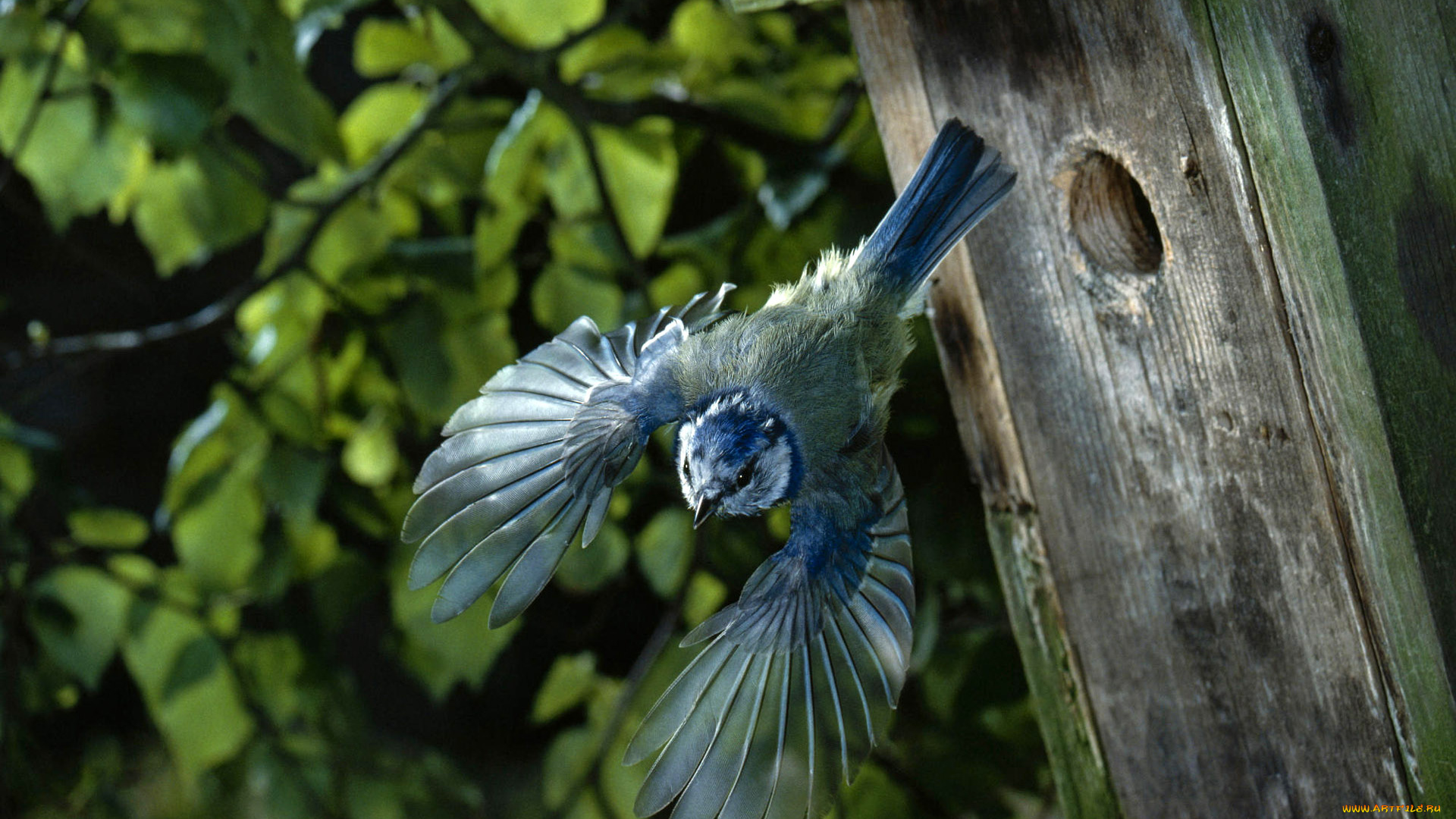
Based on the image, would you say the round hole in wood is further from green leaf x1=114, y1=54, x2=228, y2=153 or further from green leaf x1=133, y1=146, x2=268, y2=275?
green leaf x1=133, y1=146, x2=268, y2=275

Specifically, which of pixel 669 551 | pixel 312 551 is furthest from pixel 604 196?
pixel 312 551

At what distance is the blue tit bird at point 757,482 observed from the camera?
28.1 inches

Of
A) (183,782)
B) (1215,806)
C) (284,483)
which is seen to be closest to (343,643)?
(183,782)

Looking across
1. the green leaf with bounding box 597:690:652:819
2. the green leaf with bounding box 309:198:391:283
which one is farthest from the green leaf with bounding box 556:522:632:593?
the green leaf with bounding box 309:198:391:283

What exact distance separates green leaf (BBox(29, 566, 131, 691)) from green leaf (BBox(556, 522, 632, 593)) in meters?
0.60

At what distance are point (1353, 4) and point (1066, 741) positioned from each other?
66 cm

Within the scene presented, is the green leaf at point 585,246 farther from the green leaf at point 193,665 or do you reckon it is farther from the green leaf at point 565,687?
the green leaf at point 193,665

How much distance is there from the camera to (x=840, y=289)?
979 mm

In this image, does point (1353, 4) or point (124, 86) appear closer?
point (1353, 4)

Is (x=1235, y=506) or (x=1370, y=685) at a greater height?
(x=1235, y=506)

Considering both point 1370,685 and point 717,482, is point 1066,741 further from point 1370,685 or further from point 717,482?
point 717,482

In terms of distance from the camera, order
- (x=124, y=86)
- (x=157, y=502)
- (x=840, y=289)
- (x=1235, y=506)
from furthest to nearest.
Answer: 1. (x=157, y=502)
2. (x=124, y=86)
3. (x=840, y=289)
4. (x=1235, y=506)

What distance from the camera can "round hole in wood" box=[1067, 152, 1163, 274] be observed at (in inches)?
34.2

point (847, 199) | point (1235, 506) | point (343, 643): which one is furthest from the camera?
point (343, 643)
